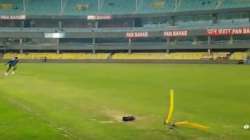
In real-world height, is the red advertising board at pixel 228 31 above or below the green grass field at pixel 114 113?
above

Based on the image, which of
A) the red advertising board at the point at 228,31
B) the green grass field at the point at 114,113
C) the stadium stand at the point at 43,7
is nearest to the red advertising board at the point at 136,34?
the red advertising board at the point at 228,31

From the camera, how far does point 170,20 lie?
355ft

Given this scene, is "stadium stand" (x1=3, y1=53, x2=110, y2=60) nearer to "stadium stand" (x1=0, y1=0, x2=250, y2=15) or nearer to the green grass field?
"stadium stand" (x1=0, y1=0, x2=250, y2=15)

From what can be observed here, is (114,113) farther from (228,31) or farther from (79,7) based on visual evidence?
(79,7)

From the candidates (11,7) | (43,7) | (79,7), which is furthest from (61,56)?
(11,7)

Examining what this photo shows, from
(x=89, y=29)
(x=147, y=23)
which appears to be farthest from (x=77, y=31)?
(x=147, y=23)

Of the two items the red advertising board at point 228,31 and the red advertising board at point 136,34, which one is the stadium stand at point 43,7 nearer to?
the red advertising board at point 136,34

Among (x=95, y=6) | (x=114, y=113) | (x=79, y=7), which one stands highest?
(x=95, y=6)

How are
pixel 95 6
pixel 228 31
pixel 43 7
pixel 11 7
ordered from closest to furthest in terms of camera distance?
pixel 228 31 < pixel 95 6 < pixel 43 7 < pixel 11 7

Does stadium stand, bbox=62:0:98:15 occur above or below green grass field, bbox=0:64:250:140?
above

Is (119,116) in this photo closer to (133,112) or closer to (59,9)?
(133,112)

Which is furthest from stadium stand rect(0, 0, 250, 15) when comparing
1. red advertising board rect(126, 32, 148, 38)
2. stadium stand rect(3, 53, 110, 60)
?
stadium stand rect(3, 53, 110, 60)

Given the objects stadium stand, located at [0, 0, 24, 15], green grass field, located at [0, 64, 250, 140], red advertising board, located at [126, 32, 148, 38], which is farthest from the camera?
stadium stand, located at [0, 0, 24, 15]

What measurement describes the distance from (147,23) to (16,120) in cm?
9573
